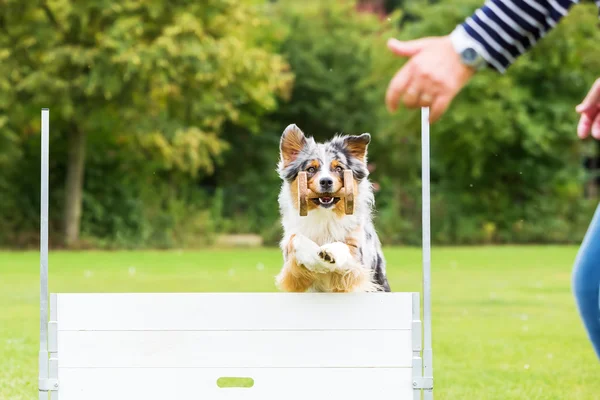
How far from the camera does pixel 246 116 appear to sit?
2030 centimetres

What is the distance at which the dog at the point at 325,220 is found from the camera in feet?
10.8

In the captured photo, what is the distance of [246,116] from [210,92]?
2.67 m

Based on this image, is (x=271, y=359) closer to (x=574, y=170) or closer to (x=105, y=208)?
(x=105, y=208)

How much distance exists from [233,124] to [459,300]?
1362cm

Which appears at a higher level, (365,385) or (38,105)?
(38,105)

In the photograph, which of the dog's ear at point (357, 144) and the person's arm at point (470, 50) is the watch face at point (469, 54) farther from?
the dog's ear at point (357, 144)

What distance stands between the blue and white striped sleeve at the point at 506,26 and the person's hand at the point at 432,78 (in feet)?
0.22

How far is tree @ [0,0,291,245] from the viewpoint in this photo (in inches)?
629

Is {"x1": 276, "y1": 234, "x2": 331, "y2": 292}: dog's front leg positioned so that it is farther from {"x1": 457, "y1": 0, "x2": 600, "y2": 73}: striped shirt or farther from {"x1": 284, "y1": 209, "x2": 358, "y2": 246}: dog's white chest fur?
{"x1": 457, "y1": 0, "x2": 600, "y2": 73}: striped shirt

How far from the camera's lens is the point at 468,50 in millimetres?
2428

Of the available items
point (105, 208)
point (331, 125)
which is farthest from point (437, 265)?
point (331, 125)

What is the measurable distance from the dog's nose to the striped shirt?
0.94 m

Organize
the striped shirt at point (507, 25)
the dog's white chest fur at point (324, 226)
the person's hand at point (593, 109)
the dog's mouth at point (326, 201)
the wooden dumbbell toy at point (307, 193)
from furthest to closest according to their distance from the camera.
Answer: the dog's white chest fur at point (324, 226) < the dog's mouth at point (326, 201) < the wooden dumbbell toy at point (307, 193) < the person's hand at point (593, 109) < the striped shirt at point (507, 25)

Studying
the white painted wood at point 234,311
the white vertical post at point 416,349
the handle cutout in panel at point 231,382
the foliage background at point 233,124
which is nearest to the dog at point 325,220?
the white painted wood at point 234,311
